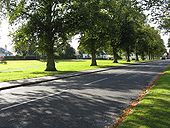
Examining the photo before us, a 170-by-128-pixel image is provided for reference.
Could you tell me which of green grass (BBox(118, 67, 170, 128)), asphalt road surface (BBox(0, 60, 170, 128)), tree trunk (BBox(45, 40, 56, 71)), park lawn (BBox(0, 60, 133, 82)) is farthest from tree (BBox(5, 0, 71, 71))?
green grass (BBox(118, 67, 170, 128))

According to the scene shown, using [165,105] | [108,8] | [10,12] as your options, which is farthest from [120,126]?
[108,8]

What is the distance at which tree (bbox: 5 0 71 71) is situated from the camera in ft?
124

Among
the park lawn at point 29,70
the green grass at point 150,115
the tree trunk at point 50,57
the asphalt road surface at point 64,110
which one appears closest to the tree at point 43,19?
the tree trunk at point 50,57

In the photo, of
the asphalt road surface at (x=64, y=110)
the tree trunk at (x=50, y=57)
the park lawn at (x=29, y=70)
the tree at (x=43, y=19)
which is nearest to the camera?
the asphalt road surface at (x=64, y=110)

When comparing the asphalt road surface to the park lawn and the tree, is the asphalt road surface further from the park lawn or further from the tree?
the tree

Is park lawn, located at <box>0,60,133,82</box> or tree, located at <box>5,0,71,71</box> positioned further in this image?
tree, located at <box>5,0,71,71</box>

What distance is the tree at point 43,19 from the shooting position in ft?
124

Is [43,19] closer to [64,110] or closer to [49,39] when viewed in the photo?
[49,39]

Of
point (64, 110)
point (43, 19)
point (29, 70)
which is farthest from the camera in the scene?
point (29, 70)

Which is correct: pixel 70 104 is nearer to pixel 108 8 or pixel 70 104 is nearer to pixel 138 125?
pixel 138 125

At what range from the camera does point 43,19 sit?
1532 inches

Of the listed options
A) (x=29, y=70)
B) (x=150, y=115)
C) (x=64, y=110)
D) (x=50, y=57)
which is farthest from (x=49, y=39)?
(x=150, y=115)

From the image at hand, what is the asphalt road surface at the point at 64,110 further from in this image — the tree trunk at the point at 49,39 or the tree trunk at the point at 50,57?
the tree trunk at the point at 50,57

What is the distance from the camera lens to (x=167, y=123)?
8695 millimetres
